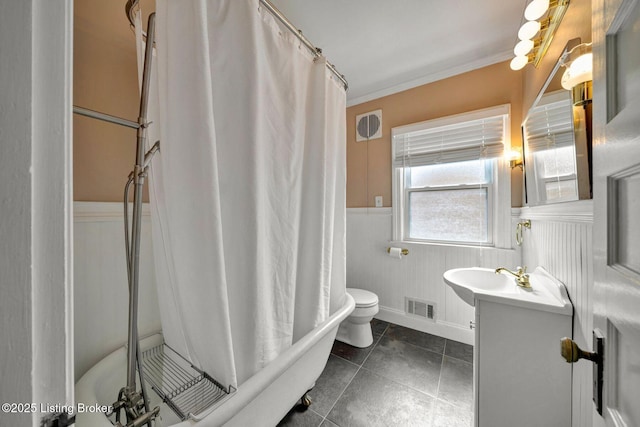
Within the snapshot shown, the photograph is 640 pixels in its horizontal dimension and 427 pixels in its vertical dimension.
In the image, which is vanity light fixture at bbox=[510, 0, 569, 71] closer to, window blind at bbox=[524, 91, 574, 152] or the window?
window blind at bbox=[524, 91, 574, 152]

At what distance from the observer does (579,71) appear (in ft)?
2.74

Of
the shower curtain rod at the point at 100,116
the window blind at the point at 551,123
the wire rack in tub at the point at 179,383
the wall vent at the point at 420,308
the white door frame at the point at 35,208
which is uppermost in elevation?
the window blind at the point at 551,123

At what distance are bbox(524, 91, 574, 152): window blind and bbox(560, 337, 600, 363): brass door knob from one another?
34.2 inches

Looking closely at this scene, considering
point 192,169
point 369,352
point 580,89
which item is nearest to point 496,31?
point 580,89

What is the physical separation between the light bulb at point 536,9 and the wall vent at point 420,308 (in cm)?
204

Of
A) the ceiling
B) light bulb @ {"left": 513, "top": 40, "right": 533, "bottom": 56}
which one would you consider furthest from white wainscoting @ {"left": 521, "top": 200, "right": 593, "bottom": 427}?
the ceiling

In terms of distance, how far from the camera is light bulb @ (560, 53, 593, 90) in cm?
80

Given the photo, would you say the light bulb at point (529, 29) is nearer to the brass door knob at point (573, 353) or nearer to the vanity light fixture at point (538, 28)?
the vanity light fixture at point (538, 28)

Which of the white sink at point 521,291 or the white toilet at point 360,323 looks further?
the white toilet at point 360,323

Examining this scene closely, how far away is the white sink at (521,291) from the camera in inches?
35.8

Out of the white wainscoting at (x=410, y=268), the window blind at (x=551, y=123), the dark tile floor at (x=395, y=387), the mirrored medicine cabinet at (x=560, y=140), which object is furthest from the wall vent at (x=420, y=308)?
the window blind at (x=551, y=123)

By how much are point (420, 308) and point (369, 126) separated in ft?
6.22
